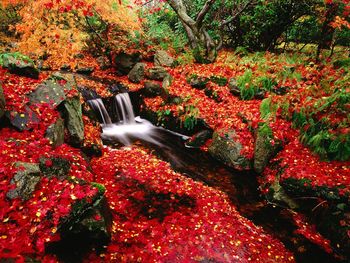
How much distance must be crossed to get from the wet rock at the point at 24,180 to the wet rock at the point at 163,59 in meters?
10.5

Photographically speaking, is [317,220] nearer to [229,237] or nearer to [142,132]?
[229,237]

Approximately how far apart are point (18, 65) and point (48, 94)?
76.8 inches

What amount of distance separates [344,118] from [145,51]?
11.6m

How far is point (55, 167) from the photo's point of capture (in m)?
5.96

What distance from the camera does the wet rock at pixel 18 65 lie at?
28.5 ft

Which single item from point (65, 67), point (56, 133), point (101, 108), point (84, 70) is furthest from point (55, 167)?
point (65, 67)

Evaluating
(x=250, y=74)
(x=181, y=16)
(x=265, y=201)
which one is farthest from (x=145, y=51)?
(x=265, y=201)

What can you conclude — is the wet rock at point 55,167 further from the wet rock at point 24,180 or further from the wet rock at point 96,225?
the wet rock at point 96,225

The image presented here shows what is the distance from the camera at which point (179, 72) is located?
44.5 ft

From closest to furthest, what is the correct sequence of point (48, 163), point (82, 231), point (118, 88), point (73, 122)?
point (82, 231) → point (48, 163) → point (73, 122) → point (118, 88)

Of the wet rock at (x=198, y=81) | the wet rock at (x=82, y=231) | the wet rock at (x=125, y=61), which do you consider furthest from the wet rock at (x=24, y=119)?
the wet rock at (x=125, y=61)

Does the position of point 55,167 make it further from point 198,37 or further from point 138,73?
point 198,37

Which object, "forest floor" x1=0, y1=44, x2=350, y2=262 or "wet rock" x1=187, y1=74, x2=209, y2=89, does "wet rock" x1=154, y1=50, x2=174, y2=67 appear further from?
"forest floor" x1=0, y1=44, x2=350, y2=262

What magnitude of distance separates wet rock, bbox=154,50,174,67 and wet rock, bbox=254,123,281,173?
24.1ft
